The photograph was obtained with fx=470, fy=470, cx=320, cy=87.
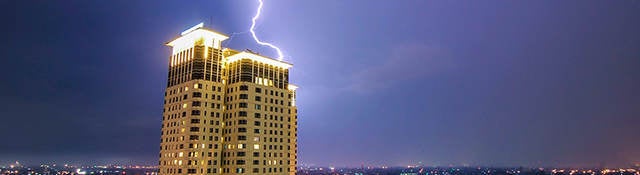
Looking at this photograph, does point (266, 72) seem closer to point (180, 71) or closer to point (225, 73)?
point (225, 73)

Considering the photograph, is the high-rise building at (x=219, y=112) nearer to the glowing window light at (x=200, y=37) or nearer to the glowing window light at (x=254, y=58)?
the glowing window light at (x=200, y=37)

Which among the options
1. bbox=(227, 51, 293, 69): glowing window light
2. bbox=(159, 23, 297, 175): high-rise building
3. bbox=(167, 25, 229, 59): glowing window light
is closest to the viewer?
bbox=(159, 23, 297, 175): high-rise building

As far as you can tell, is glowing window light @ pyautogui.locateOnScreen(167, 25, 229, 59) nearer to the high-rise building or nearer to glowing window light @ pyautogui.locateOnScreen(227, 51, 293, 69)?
the high-rise building

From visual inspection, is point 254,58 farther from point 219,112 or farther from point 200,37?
point 219,112

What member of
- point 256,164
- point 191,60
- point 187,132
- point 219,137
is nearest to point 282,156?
point 256,164

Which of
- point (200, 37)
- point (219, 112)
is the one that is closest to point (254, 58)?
point (200, 37)

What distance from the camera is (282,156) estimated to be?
4444 inches

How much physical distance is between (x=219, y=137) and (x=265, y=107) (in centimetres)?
1259

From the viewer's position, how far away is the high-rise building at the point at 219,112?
102m

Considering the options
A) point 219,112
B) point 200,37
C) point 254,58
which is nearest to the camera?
point 219,112

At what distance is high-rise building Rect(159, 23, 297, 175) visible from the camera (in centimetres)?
10225

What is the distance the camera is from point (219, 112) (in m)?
107

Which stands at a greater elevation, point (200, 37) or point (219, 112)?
point (200, 37)

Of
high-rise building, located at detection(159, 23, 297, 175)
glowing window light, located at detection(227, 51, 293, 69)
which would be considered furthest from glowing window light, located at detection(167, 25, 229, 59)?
glowing window light, located at detection(227, 51, 293, 69)
